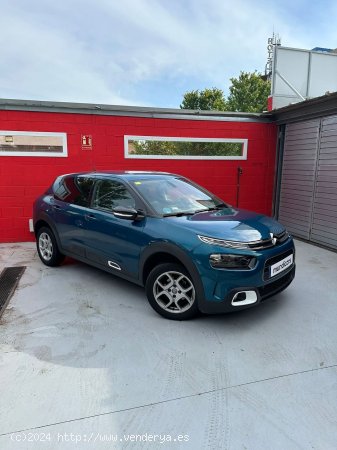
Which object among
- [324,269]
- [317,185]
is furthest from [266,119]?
[324,269]

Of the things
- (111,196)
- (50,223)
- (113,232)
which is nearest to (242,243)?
(113,232)

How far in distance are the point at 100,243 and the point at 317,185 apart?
468 centimetres

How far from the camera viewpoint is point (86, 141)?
6668mm

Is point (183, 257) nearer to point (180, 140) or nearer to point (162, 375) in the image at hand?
point (162, 375)

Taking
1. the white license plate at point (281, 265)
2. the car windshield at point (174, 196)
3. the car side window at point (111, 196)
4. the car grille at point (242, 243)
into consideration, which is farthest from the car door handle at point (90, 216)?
the white license plate at point (281, 265)

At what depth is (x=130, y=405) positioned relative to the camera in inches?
86.9

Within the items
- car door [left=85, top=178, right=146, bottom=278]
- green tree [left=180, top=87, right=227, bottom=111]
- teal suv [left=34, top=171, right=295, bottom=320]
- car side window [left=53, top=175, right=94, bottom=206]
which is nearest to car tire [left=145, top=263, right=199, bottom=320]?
teal suv [left=34, top=171, right=295, bottom=320]

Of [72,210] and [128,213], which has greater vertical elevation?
[128,213]

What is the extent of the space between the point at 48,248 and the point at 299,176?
5312 mm

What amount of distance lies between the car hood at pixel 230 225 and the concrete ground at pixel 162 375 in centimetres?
90

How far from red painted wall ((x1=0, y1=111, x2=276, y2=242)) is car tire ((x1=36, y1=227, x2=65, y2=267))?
1.70 metres

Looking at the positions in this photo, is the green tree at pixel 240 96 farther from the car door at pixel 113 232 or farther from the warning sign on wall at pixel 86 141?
the car door at pixel 113 232

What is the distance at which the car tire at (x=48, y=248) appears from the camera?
491cm

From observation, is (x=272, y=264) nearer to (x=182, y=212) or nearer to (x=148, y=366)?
(x=182, y=212)
